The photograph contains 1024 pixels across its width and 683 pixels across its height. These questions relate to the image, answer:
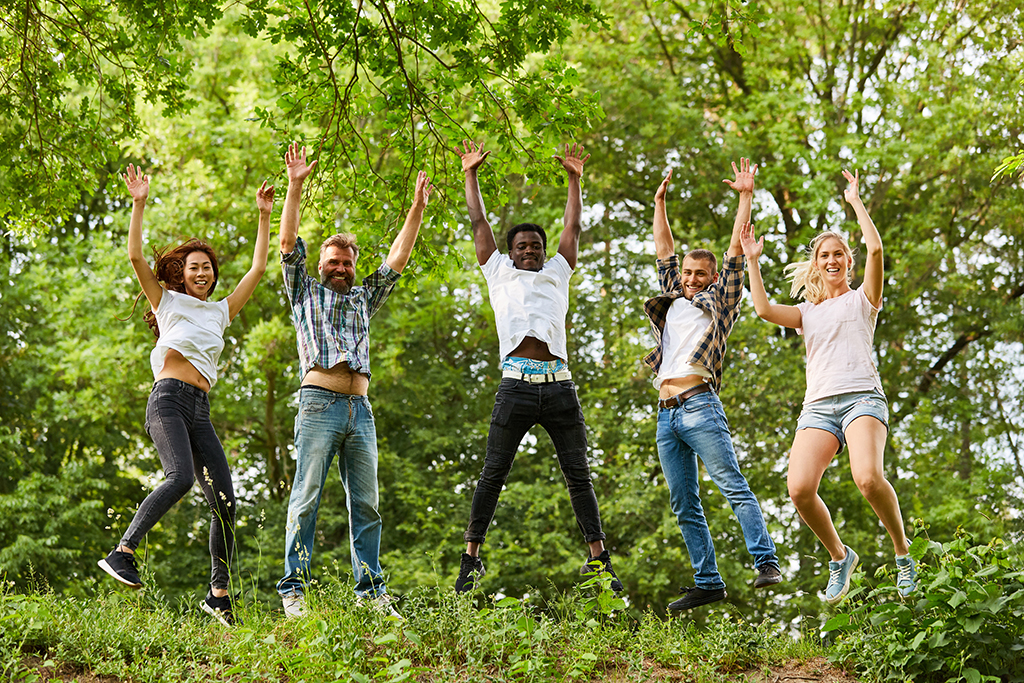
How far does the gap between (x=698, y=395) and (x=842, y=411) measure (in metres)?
0.80

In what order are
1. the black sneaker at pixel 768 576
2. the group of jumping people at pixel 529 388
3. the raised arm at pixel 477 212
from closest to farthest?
the black sneaker at pixel 768 576 → the group of jumping people at pixel 529 388 → the raised arm at pixel 477 212

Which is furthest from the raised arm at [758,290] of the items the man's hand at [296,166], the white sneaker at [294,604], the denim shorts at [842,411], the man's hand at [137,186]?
the man's hand at [137,186]

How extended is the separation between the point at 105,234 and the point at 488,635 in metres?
12.3

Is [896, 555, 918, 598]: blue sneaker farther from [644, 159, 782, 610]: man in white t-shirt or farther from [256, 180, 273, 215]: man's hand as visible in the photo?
[256, 180, 273, 215]: man's hand

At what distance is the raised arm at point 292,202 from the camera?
5285 millimetres

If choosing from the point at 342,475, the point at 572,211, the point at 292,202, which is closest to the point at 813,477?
the point at 572,211

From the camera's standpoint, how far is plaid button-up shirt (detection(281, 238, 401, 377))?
207 inches

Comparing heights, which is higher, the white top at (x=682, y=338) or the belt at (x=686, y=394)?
the white top at (x=682, y=338)

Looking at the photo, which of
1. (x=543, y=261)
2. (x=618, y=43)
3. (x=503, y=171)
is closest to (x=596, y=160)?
(x=618, y=43)

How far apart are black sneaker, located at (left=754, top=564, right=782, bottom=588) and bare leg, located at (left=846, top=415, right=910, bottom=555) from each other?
24.2 inches

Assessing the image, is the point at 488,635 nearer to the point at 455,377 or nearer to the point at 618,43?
the point at 455,377

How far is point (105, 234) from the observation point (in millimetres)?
14414

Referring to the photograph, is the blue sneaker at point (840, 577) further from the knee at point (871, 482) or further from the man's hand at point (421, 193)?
the man's hand at point (421, 193)

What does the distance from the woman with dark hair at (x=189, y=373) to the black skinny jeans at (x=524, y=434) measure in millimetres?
1500
